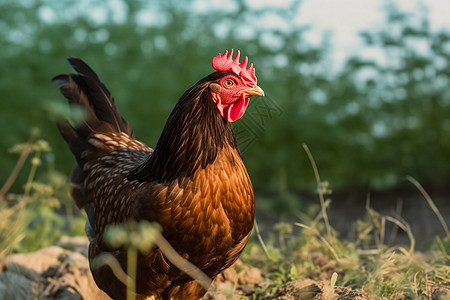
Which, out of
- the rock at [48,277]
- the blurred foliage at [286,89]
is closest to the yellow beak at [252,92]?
the rock at [48,277]

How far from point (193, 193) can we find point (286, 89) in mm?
5939

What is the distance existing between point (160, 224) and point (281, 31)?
6.23 metres

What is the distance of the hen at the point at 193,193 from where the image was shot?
9.27ft

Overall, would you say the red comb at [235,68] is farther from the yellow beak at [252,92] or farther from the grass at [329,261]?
the grass at [329,261]

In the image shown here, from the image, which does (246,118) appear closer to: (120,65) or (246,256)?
(246,256)

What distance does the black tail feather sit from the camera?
4191 mm

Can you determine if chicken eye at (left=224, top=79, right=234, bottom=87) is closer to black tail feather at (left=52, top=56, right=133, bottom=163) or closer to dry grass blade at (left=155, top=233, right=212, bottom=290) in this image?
dry grass blade at (left=155, top=233, right=212, bottom=290)

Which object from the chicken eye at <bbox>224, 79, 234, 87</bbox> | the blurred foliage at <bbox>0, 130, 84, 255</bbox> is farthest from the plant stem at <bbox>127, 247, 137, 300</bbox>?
the blurred foliage at <bbox>0, 130, 84, 255</bbox>

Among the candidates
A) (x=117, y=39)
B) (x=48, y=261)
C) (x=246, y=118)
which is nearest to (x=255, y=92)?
(x=246, y=118)

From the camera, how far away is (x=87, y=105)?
424cm

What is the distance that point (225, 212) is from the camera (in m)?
2.89

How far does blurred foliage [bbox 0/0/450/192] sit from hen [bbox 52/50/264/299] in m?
4.89

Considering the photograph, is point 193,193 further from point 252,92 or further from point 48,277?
point 48,277

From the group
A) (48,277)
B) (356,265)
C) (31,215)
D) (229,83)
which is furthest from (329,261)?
(31,215)
